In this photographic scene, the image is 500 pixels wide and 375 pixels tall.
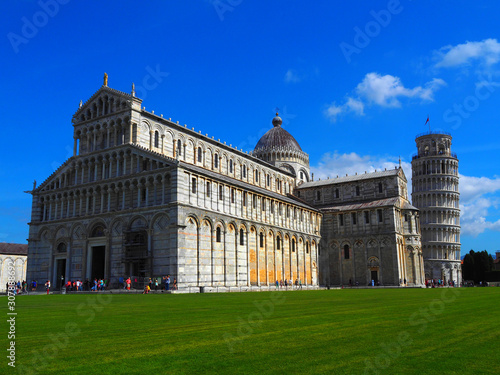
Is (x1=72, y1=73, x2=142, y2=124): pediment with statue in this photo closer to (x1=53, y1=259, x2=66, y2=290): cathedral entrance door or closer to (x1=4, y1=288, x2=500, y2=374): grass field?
(x1=53, y1=259, x2=66, y2=290): cathedral entrance door

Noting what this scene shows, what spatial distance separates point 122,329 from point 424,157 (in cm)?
9973

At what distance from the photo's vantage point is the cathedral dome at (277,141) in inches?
3148

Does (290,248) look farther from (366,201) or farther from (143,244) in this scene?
(143,244)

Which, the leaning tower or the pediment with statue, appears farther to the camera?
the leaning tower

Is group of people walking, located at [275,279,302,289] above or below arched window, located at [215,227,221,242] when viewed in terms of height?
below

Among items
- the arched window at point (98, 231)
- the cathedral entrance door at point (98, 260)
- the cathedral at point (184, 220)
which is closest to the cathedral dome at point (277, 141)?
the cathedral at point (184, 220)

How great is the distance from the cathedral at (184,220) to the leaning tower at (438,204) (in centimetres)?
2893

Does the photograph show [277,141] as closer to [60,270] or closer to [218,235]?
[218,235]

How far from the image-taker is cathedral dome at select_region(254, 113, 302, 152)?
80.0 m

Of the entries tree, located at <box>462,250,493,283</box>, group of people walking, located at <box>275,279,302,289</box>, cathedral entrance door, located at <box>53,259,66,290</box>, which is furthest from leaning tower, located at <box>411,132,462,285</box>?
cathedral entrance door, located at <box>53,259,66,290</box>

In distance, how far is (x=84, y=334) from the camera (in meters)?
9.86

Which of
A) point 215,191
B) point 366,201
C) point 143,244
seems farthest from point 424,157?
point 143,244

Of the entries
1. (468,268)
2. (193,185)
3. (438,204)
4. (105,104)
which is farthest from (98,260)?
(468,268)

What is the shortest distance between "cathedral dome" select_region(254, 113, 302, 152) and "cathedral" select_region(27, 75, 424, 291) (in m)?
11.5
